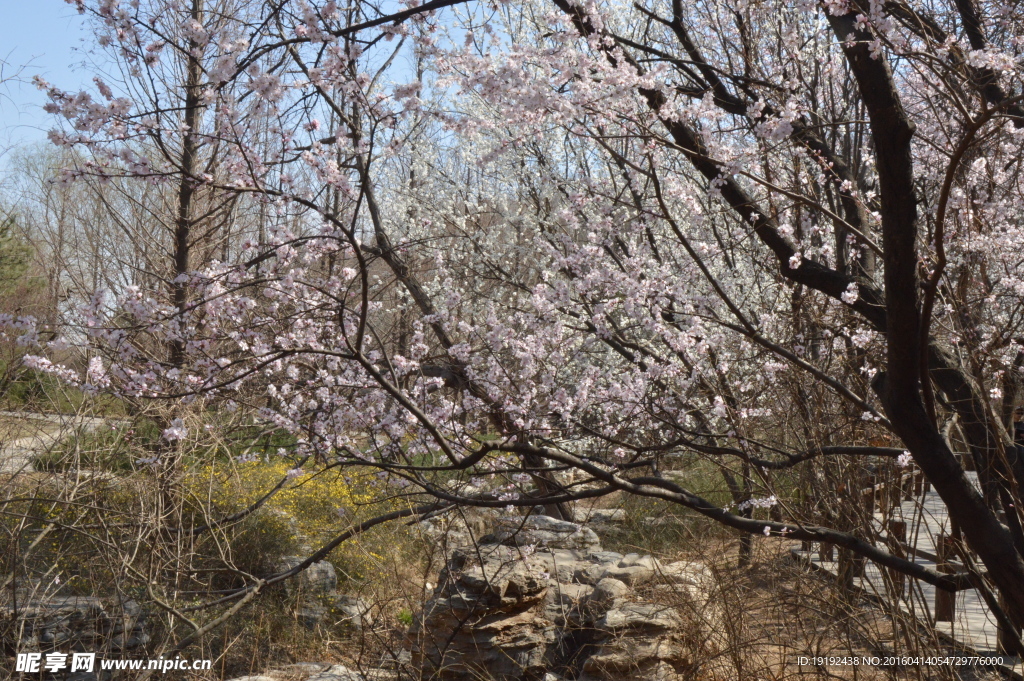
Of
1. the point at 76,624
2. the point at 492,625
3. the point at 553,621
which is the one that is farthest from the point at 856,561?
the point at 76,624

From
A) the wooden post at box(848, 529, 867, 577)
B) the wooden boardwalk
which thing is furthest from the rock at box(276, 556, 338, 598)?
the wooden post at box(848, 529, 867, 577)

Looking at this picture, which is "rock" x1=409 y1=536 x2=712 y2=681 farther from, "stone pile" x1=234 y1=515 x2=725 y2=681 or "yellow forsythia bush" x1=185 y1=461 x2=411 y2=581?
"yellow forsythia bush" x1=185 y1=461 x2=411 y2=581

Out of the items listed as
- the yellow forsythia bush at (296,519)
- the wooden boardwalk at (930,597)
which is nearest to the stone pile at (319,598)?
the yellow forsythia bush at (296,519)

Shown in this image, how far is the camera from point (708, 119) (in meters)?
4.90

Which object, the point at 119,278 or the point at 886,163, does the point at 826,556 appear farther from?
the point at 119,278

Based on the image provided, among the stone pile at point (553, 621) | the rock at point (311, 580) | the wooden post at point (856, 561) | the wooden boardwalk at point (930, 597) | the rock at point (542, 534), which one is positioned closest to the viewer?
the wooden boardwalk at point (930, 597)

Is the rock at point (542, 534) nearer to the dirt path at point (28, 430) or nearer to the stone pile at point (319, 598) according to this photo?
the stone pile at point (319, 598)

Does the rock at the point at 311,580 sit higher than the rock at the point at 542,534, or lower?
lower

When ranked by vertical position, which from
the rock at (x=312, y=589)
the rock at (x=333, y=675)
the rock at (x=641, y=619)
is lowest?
the rock at (x=333, y=675)

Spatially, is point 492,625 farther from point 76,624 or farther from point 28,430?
point 28,430

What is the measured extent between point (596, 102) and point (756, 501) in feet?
8.10

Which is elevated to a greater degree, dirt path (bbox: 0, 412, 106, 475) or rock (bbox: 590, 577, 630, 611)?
dirt path (bbox: 0, 412, 106, 475)

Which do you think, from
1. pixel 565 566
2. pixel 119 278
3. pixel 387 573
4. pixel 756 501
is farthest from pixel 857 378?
pixel 119 278

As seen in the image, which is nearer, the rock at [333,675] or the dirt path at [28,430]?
the dirt path at [28,430]
